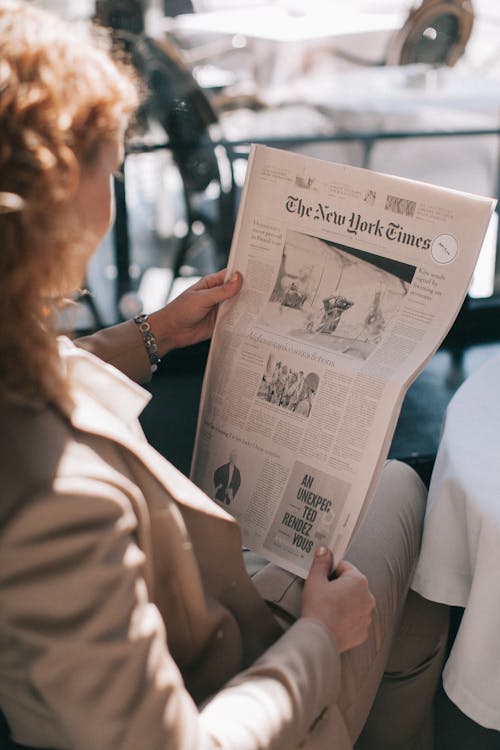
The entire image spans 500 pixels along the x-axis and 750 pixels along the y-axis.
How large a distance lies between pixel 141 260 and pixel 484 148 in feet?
4.21

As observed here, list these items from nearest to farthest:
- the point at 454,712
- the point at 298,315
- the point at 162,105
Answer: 1. the point at 298,315
2. the point at 454,712
3. the point at 162,105

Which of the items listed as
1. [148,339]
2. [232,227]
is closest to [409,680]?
[148,339]

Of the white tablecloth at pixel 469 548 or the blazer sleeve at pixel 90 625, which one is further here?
the white tablecloth at pixel 469 548

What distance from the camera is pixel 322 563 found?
0.87 metres

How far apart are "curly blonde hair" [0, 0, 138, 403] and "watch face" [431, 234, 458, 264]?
0.39 meters

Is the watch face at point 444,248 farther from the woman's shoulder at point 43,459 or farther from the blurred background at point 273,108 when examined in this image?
the blurred background at point 273,108

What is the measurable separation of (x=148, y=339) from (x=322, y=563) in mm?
419

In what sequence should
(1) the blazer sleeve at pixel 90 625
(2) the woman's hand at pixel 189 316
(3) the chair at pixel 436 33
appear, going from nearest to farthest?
(1) the blazer sleeve at pixel 90 625 → (2) the woman's hand at pixel 189 316 → (3) the chair at pixel 436 33

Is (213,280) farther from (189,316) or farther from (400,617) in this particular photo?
(400,617)

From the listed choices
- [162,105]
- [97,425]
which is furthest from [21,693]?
[162,105]

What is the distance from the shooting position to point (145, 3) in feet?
8.04

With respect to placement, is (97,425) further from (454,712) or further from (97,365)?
(454,712)

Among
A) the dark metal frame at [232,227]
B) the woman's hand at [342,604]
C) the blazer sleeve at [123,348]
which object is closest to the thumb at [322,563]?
the woman's hand at [342,604]

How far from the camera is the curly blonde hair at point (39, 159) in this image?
0.57 meters
